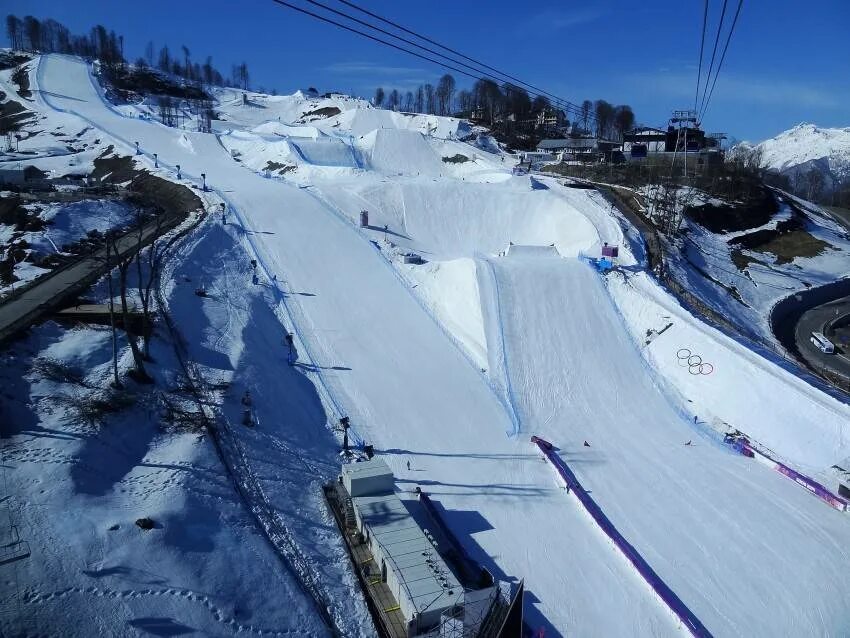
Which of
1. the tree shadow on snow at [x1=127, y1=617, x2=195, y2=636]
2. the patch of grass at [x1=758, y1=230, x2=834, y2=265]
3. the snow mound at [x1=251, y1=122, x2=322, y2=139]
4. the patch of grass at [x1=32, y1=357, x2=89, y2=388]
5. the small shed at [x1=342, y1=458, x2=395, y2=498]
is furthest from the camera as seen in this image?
the snow mound at [x1=251, y1=122, x2=322, y2=139]

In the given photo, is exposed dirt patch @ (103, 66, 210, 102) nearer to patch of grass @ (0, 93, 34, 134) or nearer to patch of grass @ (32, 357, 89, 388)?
patch of grass @ (0, 93, 34, 134)

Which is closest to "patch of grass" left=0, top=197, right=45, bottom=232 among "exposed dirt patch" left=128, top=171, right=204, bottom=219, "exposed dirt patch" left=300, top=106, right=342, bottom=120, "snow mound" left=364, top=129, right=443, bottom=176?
"exposed dirt patch" left=128, top=171, right=204, bottom=219

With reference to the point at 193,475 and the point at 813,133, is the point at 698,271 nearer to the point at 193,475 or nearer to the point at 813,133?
the point at 193,475

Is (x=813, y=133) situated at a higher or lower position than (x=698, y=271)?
higher

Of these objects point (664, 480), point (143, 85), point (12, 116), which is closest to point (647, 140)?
point (664, 480)

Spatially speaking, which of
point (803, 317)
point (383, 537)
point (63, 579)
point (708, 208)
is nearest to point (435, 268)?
point (383, 537)

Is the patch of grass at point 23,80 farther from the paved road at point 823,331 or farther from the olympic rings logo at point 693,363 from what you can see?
the paved road at point 823,331

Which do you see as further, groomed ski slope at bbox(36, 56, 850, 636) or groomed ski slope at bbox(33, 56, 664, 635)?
groomed ski slope at bbox(33, 56, 664, 635)
